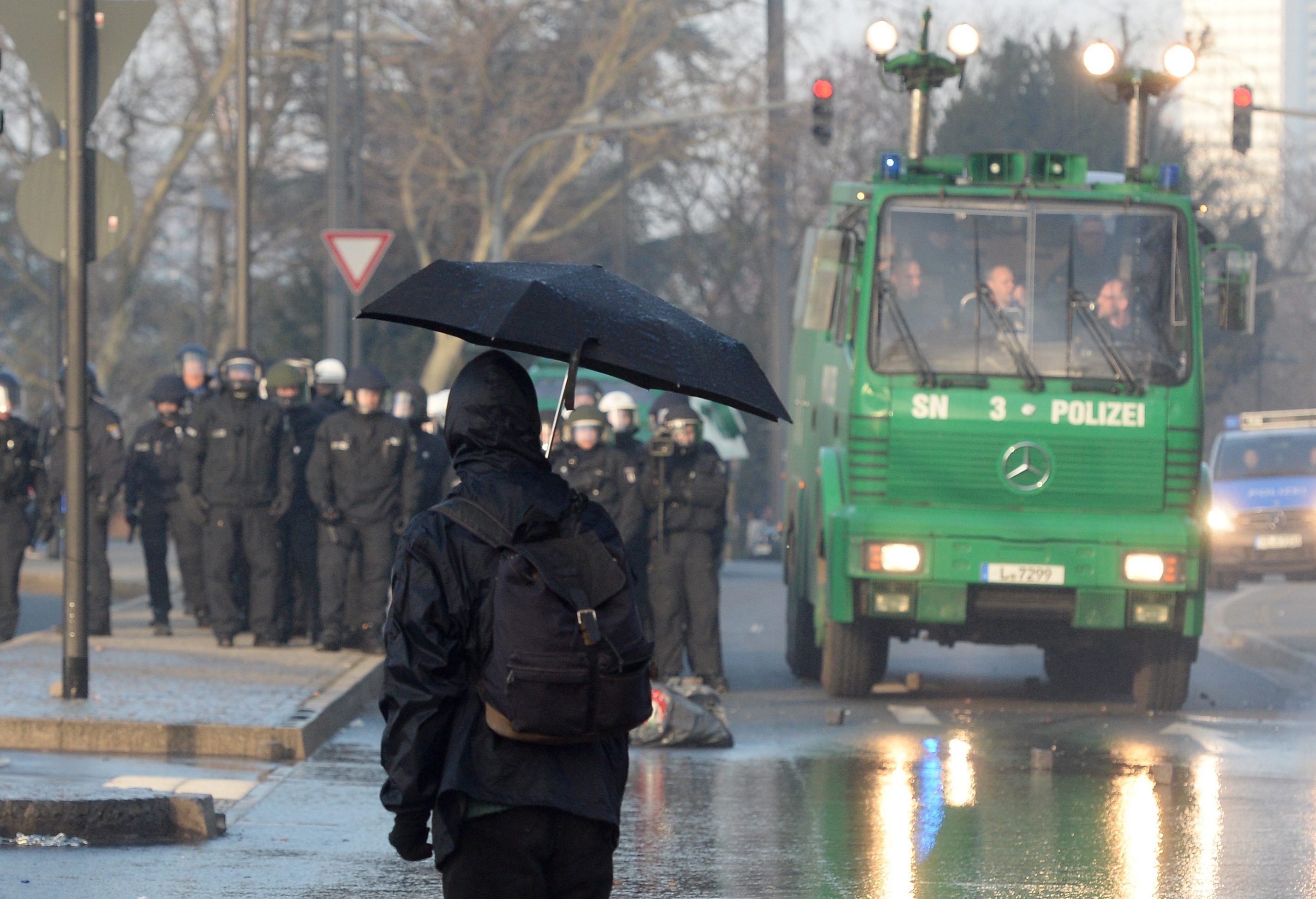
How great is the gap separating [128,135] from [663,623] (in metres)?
22.6

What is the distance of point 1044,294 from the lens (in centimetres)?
1175

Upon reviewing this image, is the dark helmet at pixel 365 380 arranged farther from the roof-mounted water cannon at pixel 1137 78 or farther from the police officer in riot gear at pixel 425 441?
the roof-mounted water cannon at pixel 1137 78

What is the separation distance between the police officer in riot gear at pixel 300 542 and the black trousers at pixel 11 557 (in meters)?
1.79

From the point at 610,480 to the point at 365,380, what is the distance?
68.1 inches

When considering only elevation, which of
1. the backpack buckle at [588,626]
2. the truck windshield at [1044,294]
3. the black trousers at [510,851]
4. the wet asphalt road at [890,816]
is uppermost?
the truck windshield at [1044,294]

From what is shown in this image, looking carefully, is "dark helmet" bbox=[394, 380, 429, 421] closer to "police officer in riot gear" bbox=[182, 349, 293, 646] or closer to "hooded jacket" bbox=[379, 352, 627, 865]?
"police officer in riot gear" bbox=[182, 349, 293, 646]

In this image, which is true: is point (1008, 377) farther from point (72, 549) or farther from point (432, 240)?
point (432, 240)

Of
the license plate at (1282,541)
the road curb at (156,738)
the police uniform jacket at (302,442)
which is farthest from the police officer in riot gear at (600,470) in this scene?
the license plate at (1282,541)

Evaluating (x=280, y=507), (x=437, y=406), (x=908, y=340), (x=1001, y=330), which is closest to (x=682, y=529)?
(x=908, y=340)

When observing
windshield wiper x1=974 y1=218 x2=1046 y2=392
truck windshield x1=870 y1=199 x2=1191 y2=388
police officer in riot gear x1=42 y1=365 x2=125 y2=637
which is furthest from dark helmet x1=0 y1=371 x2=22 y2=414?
windshield wiper x1=974 y1=218 x2=1046 y2=392

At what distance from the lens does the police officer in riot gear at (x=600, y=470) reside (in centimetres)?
1305

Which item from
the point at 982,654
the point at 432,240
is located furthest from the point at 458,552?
the point at 432,240

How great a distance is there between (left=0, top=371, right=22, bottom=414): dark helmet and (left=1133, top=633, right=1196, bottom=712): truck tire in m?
7.64

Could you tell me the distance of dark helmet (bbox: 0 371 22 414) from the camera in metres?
13.8
